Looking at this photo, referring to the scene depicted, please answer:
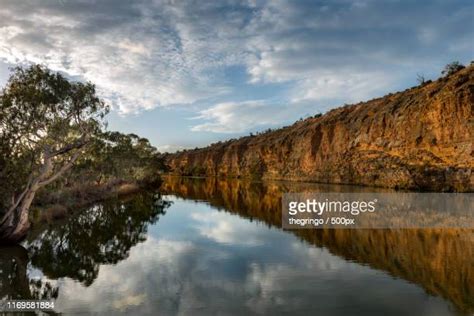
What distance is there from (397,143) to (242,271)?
56.0 meters

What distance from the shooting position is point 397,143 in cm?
6391

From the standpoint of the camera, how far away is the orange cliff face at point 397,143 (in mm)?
51562

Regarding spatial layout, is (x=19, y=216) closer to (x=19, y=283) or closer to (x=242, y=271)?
(x=19, y=283)

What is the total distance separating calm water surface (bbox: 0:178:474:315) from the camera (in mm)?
11398

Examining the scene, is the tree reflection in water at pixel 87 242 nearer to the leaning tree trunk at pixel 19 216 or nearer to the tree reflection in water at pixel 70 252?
the tree reflection in water at pixel 70 252

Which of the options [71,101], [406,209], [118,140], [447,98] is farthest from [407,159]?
[71,101]

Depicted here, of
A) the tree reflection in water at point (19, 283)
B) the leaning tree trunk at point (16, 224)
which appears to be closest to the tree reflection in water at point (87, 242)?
the tree reflection in water at point (19, 283)

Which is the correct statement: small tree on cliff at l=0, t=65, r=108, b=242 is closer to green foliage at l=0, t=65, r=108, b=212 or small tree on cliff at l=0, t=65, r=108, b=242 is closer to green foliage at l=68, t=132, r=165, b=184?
green foliage at l=0, t=65, r=108, b=212

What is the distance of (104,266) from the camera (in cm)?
1675

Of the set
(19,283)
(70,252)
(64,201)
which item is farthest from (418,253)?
(64,201)

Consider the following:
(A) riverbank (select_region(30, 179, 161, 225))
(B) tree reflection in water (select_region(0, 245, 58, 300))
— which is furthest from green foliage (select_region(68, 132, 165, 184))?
(B) tree reflection in water (select_region(0, 245, 58, 300))

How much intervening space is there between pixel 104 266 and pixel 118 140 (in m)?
49.7

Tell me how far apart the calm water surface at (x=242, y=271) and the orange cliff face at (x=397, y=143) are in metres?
34.1

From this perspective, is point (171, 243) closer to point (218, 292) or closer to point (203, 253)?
point (203, 253)
